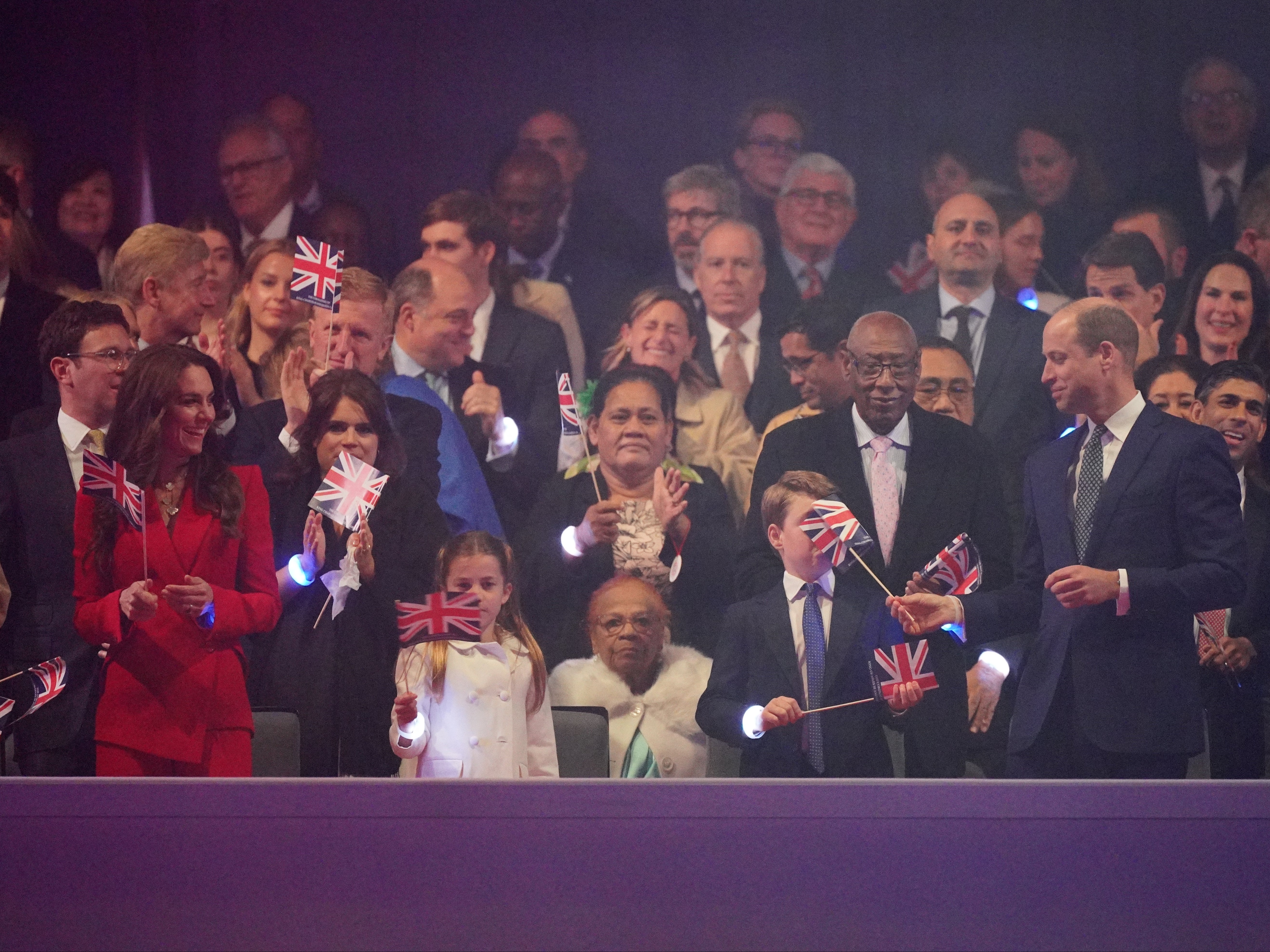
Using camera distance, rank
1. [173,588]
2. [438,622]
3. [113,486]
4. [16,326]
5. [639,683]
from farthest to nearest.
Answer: [16,326] < [639,683] < [438,622] < [113,486] < [173,588]

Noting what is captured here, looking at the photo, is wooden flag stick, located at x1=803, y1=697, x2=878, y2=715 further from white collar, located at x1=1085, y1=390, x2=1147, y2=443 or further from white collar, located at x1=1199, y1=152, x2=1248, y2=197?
white collar, located at x1=1199, y1=152, x2=1248, y2=197

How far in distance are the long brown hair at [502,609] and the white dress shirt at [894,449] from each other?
4.28 ft

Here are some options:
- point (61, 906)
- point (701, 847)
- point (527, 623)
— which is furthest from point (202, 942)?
point (527, 623)

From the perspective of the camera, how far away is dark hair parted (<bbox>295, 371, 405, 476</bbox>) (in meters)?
5.02

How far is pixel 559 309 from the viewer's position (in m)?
5.23

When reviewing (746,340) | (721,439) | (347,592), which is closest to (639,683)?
(721,439)

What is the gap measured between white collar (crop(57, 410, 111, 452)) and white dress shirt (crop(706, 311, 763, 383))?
2.20 meters

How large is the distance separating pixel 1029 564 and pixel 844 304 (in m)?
1.15

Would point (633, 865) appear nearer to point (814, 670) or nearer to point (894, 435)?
point (814, 670)

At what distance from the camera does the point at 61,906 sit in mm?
3705

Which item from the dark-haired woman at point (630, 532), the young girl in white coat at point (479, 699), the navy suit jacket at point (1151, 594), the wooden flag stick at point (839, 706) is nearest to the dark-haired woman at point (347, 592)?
the young girl in white coat at point (479, 699)

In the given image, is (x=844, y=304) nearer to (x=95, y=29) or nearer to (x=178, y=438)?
(x=178, y=438)

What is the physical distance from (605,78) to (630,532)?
68.1 inches

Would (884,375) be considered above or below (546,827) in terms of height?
above
